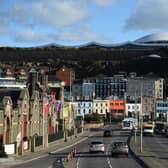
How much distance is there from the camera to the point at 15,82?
128 metres

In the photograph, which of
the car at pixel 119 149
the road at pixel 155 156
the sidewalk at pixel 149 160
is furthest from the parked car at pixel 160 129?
the car at pixel 119 149

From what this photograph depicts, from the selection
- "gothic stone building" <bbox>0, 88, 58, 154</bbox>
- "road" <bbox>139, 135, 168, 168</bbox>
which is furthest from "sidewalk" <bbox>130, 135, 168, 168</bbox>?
"gothic stone building" <bbox>0, 88, 58, 154</bbox>

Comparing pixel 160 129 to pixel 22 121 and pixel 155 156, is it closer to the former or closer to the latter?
pixel 22 121

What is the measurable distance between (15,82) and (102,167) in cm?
8251

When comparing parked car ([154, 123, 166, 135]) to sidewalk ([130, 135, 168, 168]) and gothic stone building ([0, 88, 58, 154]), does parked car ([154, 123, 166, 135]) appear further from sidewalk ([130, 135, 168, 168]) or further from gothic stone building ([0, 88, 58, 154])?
sidewalk ([130, 135, 168, 168])

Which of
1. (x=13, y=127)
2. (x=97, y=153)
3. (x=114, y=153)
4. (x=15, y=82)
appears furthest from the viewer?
(x=15, y=82)

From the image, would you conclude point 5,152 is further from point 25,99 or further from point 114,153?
point 25,99

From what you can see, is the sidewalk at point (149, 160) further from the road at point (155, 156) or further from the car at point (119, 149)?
the car at point (119, 149)

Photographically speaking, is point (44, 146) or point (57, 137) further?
point (57, 137)

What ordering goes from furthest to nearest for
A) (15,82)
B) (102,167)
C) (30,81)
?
(15,82) < (30,81) < (102,167)

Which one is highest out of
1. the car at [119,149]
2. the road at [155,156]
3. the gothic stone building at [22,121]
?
the gothic stone building at [22,121]

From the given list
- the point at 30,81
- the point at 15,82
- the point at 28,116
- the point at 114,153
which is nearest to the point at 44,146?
the point at 28,116

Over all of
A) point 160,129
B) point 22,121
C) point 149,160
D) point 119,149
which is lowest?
point 149,160

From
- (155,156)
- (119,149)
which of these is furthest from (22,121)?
(155,156)
